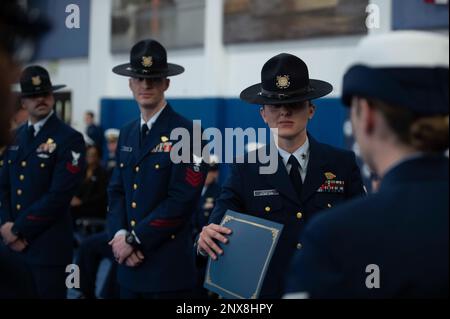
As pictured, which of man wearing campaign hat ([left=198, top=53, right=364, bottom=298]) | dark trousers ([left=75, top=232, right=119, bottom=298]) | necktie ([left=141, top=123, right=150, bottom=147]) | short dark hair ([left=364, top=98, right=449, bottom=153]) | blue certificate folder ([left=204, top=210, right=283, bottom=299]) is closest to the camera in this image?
short dark hair ([left=364, top=98, right=449, bottom=153])

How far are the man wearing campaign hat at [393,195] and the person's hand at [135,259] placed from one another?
6.17 ft

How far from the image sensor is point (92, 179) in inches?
253

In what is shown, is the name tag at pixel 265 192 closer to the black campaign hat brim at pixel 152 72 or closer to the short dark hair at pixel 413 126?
the black campaign hat brim at pixel 152 72

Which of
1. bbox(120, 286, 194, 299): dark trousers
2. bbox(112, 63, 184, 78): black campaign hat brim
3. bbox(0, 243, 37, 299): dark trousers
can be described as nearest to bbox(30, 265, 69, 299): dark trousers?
bbox(120, 286, 194, 299): dark trousers

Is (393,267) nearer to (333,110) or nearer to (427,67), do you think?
(427,67)

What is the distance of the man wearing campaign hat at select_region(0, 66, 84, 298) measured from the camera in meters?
3.55

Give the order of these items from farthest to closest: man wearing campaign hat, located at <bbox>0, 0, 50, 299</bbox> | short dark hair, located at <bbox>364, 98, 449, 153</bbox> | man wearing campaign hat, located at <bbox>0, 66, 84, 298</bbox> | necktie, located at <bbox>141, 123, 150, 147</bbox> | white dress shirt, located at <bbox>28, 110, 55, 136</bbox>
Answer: white dress shirt, located at <bbox>28, 110, 55, 136</bbox>, man wearing campaign hat, located at <bbox>0, 66, 84, 298</bbox>, necktie, located at <bbox>141, 123, 150, 147</bbox>, short dark hair, located at <bbox>364, 98, 449, 153</bbox>, man wearing campaign hat, located at <bbox>0, 0, 50, 299</bbox>

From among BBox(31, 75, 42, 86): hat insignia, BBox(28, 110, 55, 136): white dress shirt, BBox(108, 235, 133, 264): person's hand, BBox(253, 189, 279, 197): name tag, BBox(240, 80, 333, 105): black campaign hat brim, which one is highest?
BBox(31, 75, 42, 86): hat insignia

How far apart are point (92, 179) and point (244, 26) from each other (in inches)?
148

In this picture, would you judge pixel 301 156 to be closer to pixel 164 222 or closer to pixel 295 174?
pixel 295 174

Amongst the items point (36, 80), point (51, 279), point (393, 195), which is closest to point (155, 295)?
point (51, 279)

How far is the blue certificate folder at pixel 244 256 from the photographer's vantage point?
2012 millimetres

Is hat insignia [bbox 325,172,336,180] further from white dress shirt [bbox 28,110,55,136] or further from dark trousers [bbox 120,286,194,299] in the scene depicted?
white dress shirt [bbox 28,110,55,136]

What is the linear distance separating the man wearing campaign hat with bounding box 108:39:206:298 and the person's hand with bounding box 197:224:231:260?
33.2 inches
